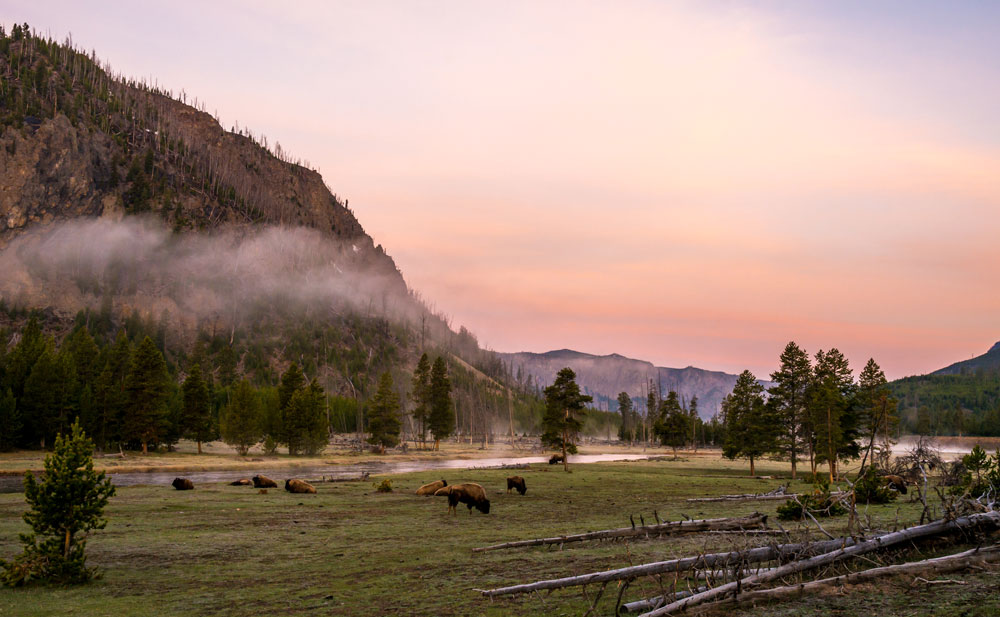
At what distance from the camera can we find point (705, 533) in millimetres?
16641

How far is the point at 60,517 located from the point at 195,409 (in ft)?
293

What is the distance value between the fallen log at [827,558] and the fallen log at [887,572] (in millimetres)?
235

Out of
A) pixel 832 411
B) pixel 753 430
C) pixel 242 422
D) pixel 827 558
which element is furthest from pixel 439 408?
pixel 827 558

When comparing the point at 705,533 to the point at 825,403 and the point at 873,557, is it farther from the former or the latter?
the point at 825,403

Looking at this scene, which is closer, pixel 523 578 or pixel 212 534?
pixel 523 578

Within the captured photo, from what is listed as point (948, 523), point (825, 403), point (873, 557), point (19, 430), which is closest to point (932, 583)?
point (873, 557)

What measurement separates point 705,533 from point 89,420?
9065 cm

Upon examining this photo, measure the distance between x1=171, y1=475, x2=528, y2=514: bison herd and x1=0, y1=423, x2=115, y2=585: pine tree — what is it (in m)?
16.2

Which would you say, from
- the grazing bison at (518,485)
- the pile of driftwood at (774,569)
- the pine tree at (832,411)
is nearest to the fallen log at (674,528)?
the pile of driftwood at (774,569)

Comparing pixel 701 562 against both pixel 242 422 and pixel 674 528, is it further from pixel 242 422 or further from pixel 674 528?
pixel 242 422

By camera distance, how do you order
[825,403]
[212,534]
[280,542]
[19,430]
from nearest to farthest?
1. [280,542]
2. [212,534]
3. [825,403]
4. [19,430]

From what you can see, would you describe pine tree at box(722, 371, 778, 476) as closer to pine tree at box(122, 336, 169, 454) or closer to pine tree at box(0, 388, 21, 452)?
pine tree at box(122, 336, 169, 454)

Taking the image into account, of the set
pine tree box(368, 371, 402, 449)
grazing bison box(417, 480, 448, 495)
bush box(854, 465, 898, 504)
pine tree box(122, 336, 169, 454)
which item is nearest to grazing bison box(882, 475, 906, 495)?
bush box(854, 465, 898, 504)

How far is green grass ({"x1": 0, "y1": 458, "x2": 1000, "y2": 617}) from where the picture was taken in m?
11.8
